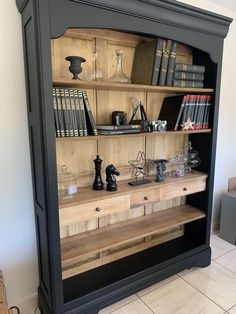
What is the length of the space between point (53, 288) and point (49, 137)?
0.92 metres

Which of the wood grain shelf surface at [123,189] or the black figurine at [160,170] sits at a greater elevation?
the black figurine at [160,170]

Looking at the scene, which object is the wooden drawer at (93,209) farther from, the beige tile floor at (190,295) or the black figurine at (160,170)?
the beige tile floor at (190,295)

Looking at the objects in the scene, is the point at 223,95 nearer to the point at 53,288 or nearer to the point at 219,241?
the point at 219,241

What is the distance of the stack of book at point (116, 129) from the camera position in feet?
5.00

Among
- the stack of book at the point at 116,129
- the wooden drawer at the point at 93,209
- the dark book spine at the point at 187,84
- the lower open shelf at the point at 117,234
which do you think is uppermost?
the dark book spine at the point at 187,84

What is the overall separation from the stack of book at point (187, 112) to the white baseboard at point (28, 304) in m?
1.64

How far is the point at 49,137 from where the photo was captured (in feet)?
4.13

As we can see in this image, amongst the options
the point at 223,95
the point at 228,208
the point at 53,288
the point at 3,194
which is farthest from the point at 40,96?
the point at 228,208

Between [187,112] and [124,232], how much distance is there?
107 centimetres

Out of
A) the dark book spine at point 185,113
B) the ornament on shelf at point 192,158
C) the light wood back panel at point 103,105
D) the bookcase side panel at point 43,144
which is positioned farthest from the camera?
the ornament on shelf at point 192,158

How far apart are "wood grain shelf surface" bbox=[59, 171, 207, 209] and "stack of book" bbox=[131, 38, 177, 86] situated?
752mm

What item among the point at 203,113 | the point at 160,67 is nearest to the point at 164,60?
the point at 160,67

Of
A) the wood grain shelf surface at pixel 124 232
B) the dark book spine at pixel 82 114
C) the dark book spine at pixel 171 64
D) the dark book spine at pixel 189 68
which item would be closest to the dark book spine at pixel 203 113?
the dark book spine at pixel 189 68

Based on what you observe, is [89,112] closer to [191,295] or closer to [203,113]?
[203,113]
